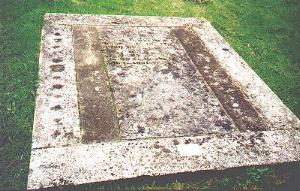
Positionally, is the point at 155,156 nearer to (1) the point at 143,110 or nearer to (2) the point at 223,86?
(1) the point at 143,110

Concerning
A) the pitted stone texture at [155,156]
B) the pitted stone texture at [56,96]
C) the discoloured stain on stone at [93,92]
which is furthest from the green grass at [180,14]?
the discoloured stain on stone at [93,92]

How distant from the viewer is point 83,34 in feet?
15.0

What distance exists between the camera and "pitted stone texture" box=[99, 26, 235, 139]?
3.27 meters

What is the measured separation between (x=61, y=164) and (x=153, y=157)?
29.9 inches

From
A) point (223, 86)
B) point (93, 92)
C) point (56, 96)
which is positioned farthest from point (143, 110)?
point (223, 86)

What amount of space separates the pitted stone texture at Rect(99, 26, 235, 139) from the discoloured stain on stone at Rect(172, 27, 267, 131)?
8 cm

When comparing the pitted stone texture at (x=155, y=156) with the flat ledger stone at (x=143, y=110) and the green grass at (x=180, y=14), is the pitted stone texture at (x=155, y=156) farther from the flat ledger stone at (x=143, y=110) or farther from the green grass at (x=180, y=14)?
the green grass at (x=180, y=14)

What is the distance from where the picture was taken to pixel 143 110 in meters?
3.40

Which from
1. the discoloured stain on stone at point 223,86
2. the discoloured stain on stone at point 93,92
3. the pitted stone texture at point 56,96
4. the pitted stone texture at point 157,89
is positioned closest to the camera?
the pitted stone texture at point 56,96

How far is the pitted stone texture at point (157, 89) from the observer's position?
3.27 meters

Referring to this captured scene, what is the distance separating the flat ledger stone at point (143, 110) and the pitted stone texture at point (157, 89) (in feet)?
0.03

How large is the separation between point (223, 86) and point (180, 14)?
228cm

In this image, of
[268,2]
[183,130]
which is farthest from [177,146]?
[268,2]

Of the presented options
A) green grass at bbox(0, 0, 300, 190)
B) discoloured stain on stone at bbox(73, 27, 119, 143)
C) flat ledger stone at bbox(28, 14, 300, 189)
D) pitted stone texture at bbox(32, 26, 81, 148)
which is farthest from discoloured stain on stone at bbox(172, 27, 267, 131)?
pitted stone texture at bbox(32, 26, 81, 148)
